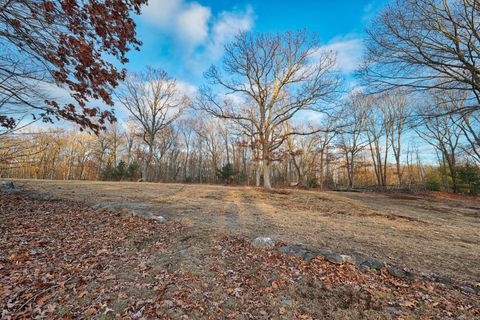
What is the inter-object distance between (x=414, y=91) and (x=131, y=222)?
12837 millimetres

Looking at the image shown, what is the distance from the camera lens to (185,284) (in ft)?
10.1

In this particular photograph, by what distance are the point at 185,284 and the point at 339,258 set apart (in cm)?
262

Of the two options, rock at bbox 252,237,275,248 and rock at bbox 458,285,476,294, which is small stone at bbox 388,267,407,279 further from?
rock at bbox 252,237,275,248

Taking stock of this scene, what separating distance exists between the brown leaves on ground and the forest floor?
0.05ft

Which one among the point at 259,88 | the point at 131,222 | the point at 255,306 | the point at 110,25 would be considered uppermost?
the point at 259,88

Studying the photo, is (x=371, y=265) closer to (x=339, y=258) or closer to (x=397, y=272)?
(x=397, y=272)

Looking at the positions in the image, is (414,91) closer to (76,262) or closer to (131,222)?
(131,222)

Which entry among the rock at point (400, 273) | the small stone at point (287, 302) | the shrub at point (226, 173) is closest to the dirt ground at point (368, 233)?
the rock at point (400, 273)

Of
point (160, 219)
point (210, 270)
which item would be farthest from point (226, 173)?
point (210, 270)

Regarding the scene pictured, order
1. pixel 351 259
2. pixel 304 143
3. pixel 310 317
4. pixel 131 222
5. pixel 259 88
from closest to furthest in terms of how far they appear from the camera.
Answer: pixel 310 317 < pixel 351 259 < pixel 131 222 < pixel 259 88 < pixel 304 143

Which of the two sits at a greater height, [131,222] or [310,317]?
[131,222]

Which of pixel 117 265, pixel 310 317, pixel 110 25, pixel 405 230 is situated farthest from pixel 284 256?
pixel 110 25

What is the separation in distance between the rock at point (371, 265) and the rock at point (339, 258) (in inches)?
7.2

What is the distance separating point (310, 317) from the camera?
252cm
